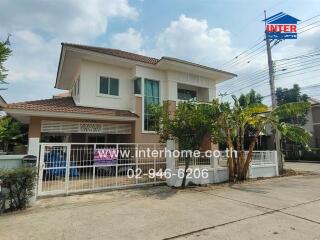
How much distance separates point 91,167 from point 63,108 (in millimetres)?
4488

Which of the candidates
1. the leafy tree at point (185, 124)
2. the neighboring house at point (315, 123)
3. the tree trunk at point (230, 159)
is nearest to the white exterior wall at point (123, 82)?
the leafy tree at point (185, 124)

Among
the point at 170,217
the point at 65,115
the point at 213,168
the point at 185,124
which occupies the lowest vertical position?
the point at 170,217

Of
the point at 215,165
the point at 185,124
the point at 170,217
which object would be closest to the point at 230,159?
the point at 215,165

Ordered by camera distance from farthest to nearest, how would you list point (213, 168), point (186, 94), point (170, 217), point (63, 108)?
1. point (186, 94)
2. point (63, 108)
3. point (213, 168)
4. point (170, 217)

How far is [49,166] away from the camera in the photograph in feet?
29.7

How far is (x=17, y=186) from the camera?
7.61 m

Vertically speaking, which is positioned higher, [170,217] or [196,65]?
[196,65]

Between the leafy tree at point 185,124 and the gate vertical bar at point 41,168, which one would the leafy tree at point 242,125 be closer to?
the leafy tree at point 185,124

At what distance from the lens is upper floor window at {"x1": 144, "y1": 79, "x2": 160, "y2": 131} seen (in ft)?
51.5

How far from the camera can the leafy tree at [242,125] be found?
12684 millimetres

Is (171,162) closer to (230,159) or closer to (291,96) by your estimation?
(230,159)

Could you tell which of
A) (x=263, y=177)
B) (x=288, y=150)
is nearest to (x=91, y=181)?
(x=263, y=177)

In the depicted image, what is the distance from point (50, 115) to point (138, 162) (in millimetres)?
5008

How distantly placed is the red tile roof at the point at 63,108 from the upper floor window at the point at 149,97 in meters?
1.08
